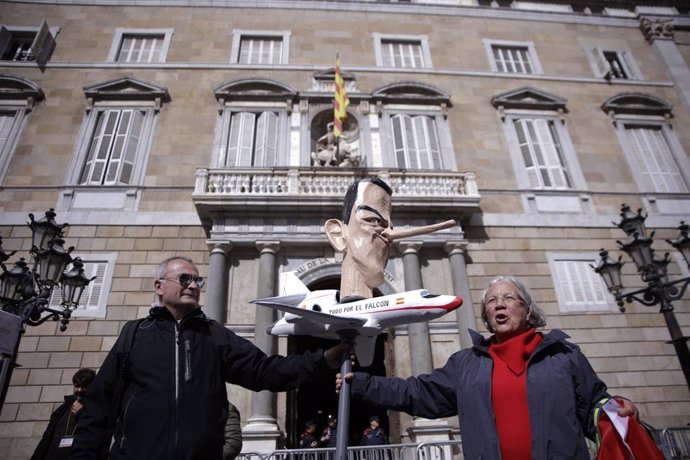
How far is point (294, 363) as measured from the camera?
2812 millimetres

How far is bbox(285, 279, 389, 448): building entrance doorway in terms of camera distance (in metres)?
9.54

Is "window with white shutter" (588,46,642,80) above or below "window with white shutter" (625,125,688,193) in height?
above

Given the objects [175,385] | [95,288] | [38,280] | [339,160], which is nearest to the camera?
[175,385]

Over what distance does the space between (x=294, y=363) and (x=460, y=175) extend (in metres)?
9.81

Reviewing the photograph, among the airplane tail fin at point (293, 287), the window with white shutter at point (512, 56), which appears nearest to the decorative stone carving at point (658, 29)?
the window with white shutter at point (512, 56)

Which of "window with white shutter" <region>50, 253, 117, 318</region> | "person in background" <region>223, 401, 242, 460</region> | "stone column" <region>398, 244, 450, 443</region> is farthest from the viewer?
"window with white shutter" <region>50, 253, 117, 318</region>

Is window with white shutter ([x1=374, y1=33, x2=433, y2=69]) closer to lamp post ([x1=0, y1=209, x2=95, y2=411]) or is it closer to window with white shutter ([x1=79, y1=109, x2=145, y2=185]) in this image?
window with white shutter ([x1=79, y1=109, x2=145, y2=185])

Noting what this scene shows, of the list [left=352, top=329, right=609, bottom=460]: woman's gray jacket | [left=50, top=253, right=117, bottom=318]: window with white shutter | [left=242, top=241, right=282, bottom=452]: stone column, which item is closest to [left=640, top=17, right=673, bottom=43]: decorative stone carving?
[left=242, top=241, right=282, bottom=452]: stone column

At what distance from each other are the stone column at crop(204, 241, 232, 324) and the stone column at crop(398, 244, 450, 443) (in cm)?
428

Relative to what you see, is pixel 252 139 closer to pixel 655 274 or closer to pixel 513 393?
pixel 655 274

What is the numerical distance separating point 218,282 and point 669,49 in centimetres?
1800

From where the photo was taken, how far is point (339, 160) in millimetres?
12148

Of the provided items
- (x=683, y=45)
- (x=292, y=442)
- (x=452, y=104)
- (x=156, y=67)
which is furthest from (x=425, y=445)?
(x=683, y=45)

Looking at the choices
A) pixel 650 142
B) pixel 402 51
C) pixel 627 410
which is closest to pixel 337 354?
pixel 627 410
